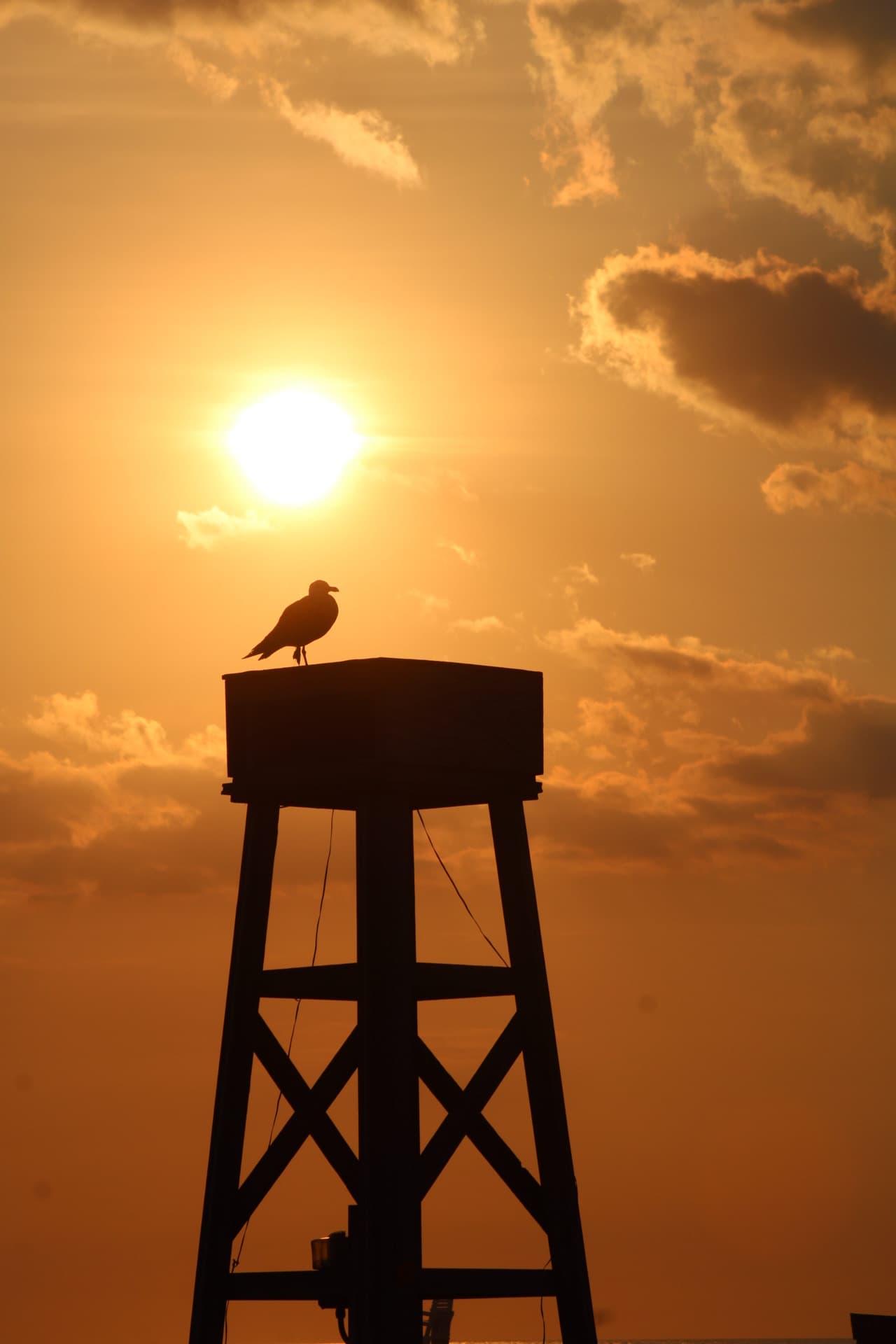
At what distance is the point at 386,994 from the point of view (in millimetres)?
20609

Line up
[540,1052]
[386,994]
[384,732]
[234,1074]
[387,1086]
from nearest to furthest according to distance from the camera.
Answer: [387,1086] < [386,994] < [384,732] < [234,1074] < [540,1052]

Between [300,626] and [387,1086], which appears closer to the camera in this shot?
[387,1086]

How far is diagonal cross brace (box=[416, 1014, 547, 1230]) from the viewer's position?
72.7 ft

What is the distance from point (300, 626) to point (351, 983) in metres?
4.60

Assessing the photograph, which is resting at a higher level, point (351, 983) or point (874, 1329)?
point (351, 983)

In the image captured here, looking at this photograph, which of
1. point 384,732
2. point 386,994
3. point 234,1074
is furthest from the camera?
point 234,1074

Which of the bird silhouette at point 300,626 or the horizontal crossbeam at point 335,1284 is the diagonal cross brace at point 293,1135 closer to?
the horizontal crossbeam at point 335,1284

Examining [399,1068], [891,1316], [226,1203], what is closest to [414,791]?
[399,1068]

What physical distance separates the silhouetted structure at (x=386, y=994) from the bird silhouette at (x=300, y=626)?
5.26 feet

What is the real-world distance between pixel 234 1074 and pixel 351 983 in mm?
1650

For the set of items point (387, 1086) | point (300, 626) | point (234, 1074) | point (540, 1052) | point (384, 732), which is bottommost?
point (387, 1086)

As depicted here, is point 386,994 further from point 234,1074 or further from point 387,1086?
point 234,1074

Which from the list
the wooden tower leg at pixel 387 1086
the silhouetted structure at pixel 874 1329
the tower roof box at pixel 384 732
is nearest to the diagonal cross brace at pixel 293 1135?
the wooden tower leg at pixel 387 1086

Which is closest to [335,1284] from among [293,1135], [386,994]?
[293,1135]
